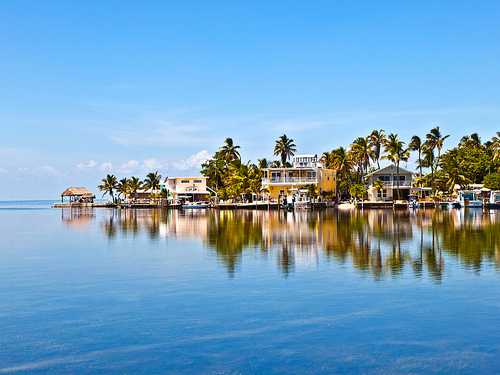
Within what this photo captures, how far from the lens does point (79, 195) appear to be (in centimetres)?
14538

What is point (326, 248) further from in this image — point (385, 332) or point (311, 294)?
point (385, 332)

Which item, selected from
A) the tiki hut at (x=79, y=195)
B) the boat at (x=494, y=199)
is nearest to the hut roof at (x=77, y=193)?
the tiki hut at (x=79, y=195)

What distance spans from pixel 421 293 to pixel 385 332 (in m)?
4.32

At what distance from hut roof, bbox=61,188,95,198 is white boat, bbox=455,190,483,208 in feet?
356

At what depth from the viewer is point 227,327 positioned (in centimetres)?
1141

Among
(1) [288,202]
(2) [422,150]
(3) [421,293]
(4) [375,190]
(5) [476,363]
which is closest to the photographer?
(5) [476,363]

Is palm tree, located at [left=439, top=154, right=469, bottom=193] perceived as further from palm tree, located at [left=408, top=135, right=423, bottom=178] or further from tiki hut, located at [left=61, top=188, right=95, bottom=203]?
tiki hut, located at [left=61, top=188, right=95, bottom=203]

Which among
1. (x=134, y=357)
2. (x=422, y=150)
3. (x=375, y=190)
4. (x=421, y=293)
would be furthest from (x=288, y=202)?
(x=134, y=357)

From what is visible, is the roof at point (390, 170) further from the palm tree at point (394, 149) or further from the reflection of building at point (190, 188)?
the reflection of building at point (190, 188)

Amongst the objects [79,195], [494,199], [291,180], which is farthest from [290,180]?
[79,195]

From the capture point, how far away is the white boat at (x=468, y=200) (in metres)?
85.2

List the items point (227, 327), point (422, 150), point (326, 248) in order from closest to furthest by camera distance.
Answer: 1. point (227, 327)
2. point (326, 248)
3. point (422, 150)

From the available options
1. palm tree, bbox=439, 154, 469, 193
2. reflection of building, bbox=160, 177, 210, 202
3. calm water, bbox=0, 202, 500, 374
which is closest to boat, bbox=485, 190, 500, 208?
palm tree, bbox=439, 154, 469, 193

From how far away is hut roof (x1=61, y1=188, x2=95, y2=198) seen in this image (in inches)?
5679
